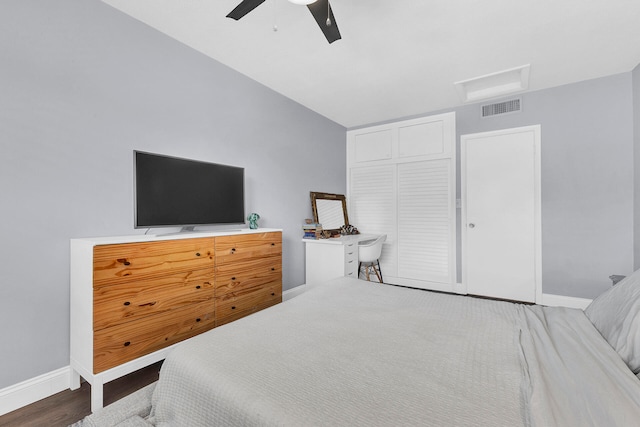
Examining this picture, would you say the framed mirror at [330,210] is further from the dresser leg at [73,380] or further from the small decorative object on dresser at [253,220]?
the dresser leg at [73,380]

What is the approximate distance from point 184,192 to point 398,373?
1953mm

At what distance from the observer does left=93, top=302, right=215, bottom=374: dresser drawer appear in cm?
157

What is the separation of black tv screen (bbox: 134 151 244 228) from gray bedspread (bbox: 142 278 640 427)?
1171 mm

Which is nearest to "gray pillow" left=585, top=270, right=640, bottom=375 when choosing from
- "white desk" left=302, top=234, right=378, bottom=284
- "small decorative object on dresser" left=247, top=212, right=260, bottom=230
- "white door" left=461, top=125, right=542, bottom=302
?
"white desk" left=302, top=234, right=378, bottom=284

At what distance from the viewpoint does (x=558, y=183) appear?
3.25 meters

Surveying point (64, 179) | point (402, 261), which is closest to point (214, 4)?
point (64, 179)

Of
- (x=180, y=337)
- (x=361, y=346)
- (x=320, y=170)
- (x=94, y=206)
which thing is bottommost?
(x=180, y=337)

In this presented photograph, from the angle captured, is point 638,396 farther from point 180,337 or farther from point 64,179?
point 64,179

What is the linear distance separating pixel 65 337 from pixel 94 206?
86 centimetres

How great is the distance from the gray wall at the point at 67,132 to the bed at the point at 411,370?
35.3 inches

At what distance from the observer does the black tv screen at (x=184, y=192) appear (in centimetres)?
192

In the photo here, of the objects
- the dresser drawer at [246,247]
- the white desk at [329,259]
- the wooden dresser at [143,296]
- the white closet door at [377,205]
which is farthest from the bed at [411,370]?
the white closet door at [377,205]

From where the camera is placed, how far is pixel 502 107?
3.53m

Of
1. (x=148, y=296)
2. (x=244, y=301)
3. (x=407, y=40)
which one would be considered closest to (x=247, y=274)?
(x=244, y=301)
